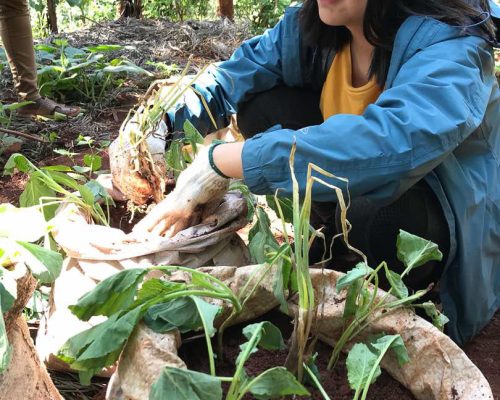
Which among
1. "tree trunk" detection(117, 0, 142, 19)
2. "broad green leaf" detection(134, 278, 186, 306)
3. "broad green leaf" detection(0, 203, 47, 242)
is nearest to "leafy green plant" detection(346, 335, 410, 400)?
"broad green leaf" detection(134, 278, 186, 306)

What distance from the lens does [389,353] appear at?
89 centimetres

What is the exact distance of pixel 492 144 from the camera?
1252mm

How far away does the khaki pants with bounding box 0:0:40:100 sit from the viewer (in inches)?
94.5

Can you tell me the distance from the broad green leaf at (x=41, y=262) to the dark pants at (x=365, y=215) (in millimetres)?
550

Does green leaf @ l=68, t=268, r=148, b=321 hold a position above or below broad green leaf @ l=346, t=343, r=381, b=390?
above

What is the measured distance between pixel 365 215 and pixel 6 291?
2.38 feet

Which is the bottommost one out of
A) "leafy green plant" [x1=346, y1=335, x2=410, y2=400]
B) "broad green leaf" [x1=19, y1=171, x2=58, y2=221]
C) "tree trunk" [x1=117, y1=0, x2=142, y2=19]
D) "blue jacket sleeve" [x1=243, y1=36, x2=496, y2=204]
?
"tree trunk" [x1=117, y1=0, x2=142, y2=19]

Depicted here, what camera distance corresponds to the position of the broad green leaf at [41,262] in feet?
2.91

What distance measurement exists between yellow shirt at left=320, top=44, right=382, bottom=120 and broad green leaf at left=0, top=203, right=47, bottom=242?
70cm

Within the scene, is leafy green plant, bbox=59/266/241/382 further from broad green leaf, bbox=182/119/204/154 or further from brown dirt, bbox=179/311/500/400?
broad green leaf, bbox=182/119/204/154

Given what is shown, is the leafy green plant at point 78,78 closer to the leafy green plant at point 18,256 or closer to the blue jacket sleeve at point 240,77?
the blue jacket sleeve at point 240,77

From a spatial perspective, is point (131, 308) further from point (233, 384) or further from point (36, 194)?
point (36, 194)

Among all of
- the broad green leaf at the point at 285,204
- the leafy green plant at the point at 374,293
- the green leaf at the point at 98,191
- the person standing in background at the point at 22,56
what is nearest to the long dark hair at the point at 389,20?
the broad green leaf at the point at 285,204

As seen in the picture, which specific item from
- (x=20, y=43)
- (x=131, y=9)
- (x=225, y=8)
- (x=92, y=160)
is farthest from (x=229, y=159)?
(x=131, y=9)
